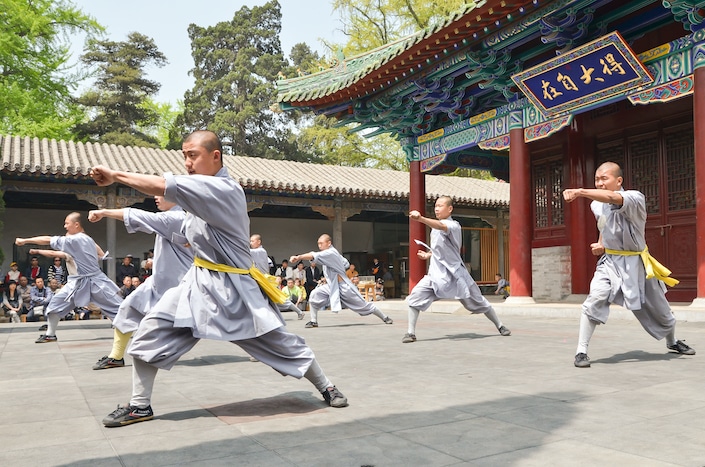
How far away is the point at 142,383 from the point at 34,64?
24673mm

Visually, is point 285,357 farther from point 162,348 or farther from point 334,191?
point 334,191

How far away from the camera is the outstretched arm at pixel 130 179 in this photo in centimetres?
270

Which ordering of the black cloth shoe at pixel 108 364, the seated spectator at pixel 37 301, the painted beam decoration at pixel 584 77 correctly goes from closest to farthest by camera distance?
the black cloth shoe at pixel 108 364 → the painted beam decoration at pixel 584 77 → the seated spectator at pixel 37 301

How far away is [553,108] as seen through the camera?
976 cm

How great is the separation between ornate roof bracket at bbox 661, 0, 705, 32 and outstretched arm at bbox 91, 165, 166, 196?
23.5 ft

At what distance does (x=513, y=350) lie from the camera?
5535 mm

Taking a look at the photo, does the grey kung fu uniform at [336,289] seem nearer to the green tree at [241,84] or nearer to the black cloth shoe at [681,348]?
the black cloth shoe at [681,348]

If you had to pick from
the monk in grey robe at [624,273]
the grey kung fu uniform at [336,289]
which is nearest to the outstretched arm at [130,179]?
the monk in grey robe at [624,273]

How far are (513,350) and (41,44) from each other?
24185 mm

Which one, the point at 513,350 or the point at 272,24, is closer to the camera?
the point at 513,350

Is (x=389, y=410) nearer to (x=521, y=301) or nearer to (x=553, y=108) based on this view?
(x=521, y=301)

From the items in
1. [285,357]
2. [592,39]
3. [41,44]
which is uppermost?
[41,44]

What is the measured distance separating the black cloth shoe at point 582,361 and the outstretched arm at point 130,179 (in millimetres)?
3143

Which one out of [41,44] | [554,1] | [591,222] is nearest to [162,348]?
[554,1]
